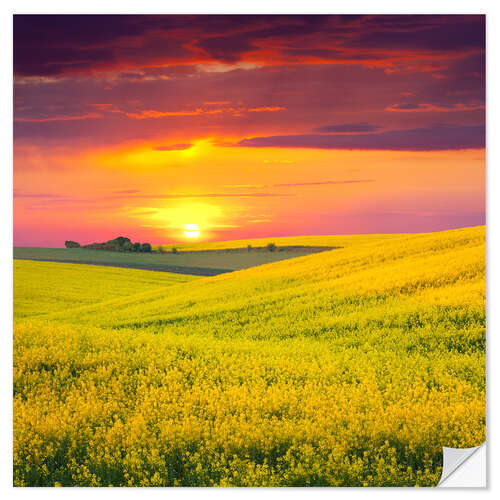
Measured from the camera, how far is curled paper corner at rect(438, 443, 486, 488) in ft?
16.0

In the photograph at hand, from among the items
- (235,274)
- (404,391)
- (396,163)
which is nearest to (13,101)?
(235,274)

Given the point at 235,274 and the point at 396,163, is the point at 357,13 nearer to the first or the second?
the point at 396,163

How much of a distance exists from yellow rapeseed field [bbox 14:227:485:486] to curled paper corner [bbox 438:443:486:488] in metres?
0.13

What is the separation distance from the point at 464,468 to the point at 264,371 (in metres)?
2.27

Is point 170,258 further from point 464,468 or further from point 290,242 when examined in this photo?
point 464,468

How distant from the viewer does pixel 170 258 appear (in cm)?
657

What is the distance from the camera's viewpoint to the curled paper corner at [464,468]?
16.0 feet

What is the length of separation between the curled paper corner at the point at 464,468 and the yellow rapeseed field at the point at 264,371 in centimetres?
13

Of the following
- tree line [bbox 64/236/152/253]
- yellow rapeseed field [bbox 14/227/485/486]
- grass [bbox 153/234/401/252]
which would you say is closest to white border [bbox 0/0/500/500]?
yellow rapeseed field [bbox 14/227/485/486]
